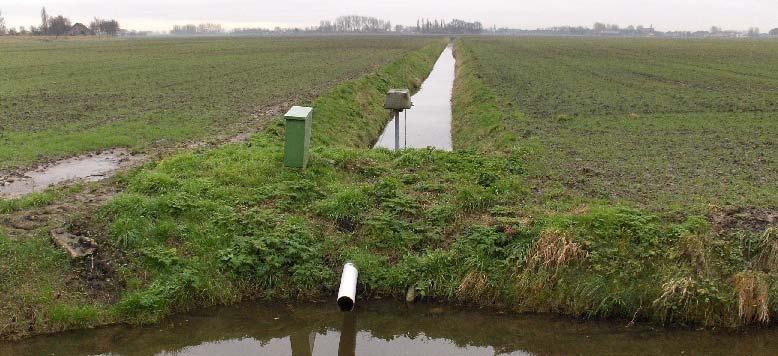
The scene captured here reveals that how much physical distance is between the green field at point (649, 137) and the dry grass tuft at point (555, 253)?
7.15ft

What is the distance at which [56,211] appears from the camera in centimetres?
1023

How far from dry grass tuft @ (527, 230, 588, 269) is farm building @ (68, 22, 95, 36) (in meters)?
178

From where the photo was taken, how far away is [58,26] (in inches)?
6235

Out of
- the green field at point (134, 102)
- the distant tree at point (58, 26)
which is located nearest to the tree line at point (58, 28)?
the distant tree at point (58, 26)

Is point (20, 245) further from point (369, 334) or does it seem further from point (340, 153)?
point (340, 153)

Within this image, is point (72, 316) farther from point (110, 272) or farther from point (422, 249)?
point (422, 249)

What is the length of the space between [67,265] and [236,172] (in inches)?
153

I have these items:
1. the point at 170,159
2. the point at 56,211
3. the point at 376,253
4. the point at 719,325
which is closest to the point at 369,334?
the point at 376,253

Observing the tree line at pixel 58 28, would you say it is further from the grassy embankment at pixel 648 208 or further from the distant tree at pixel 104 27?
the grassy embankment at pixel 648 208

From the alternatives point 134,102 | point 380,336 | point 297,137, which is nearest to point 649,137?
point 297,137

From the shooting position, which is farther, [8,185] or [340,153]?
[340,153]

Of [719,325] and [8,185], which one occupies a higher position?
[8,185]

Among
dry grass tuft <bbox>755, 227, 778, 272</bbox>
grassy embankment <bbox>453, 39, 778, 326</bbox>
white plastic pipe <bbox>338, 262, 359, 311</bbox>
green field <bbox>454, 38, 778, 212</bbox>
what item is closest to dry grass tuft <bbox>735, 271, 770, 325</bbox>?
grassy embankment <bbox>453, 39, 778, 326</bbox>

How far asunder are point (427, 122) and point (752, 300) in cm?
1698
